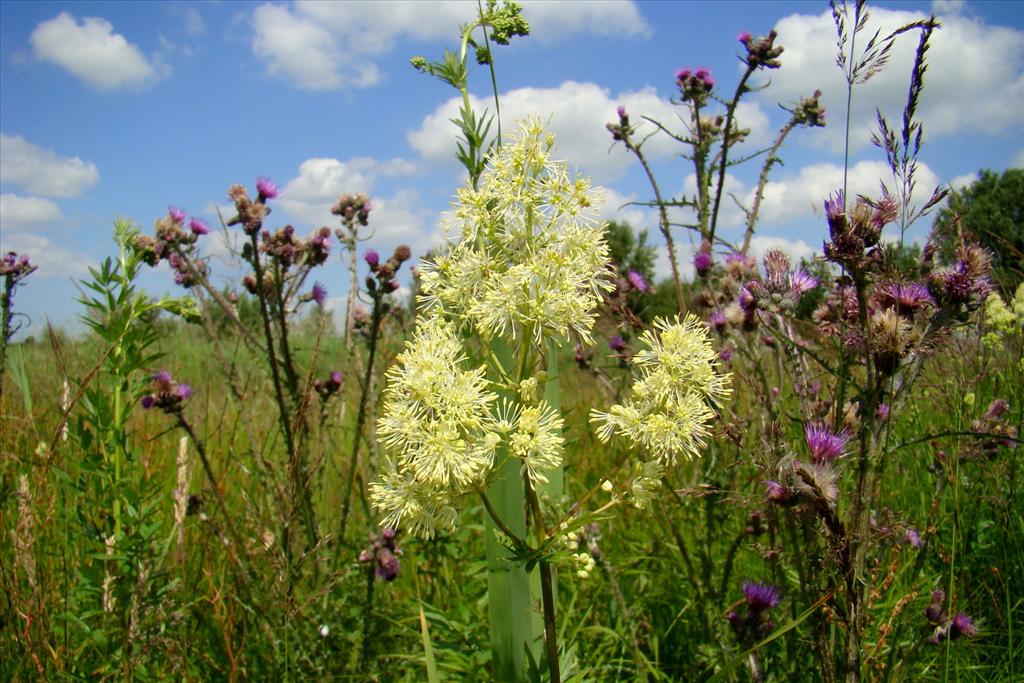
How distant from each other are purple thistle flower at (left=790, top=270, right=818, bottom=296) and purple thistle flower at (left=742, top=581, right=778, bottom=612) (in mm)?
841

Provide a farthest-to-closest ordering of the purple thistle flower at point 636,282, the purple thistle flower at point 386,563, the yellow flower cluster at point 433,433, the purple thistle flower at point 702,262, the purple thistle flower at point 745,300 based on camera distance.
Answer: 1. the purple thistle flower at point 636,282
2. the purple thistle flower at point 702,262
3. the purple thistle flower at point 386,563
4. the purple thistle flower at point 745,300
5. the yellow flower cluster at point 433,433

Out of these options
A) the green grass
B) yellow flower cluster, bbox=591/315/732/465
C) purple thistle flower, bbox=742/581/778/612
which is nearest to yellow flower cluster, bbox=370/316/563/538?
yellow flower cluster, bbox=591/315/732/465

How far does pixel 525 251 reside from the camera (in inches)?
49.6

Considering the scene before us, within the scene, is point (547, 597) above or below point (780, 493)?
below

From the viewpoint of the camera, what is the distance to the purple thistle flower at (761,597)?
1.83 meters

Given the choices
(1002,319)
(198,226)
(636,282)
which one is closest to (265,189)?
(198,226)

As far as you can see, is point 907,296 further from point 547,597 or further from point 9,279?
point 9,279

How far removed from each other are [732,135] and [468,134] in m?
1.89

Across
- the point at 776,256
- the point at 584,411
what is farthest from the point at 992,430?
the point at 584,411

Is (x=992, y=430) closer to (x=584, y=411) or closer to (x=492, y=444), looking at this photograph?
(x=492, y=444)

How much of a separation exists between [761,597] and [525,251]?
126cm

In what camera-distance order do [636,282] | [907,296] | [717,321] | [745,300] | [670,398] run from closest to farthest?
[670,398] < [907,296] < [745,300] < [717,321] < [636,282]

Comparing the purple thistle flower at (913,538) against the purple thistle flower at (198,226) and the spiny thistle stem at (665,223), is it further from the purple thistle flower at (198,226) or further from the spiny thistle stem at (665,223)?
the purple thistle flower at (198,226)

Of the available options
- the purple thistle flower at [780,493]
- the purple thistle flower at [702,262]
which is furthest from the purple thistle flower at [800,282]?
the purple thistle flower at [702,262]
